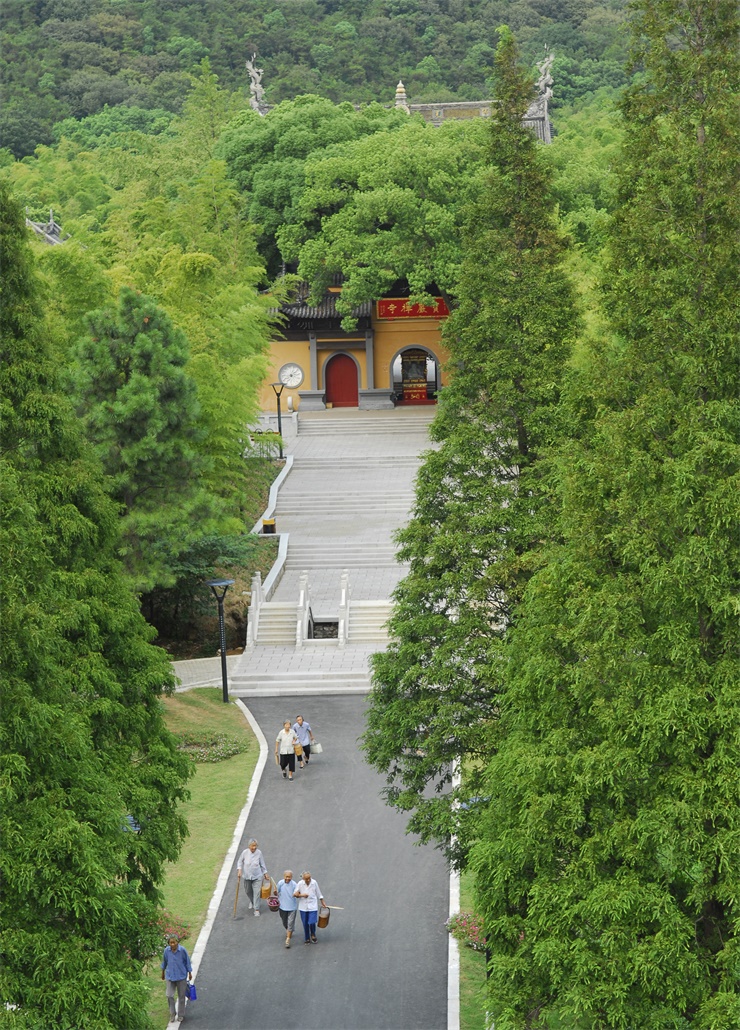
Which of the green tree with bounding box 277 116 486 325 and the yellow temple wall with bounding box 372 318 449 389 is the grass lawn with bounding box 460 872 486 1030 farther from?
the yellow temple wall with bounding box 372 318 449 389

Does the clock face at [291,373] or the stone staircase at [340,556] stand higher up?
the clock face at [291,373]

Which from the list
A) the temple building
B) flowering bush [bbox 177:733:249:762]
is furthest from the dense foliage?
the temple building

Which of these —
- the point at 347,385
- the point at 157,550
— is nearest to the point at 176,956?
the point at 157,550

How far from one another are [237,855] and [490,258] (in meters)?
9.46

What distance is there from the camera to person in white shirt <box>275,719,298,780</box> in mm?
23031

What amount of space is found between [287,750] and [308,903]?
5.65 m

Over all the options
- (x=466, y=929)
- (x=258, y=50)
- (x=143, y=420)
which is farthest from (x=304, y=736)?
(x=258, y=50)

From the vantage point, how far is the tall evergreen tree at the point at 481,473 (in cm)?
1574

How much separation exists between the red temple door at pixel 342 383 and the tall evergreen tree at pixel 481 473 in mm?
33666

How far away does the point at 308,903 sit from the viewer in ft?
57.5

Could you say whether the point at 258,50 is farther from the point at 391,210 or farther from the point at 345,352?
the point at 391,210

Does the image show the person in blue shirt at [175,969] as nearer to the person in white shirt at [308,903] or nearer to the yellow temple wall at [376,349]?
the person in white shirt at [308,903]

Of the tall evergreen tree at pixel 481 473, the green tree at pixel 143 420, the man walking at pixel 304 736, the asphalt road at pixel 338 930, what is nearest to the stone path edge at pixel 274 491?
the green tree at pixel 143 420

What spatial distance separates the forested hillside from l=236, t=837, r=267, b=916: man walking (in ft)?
224
